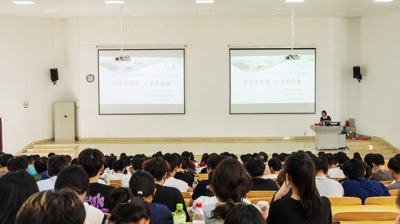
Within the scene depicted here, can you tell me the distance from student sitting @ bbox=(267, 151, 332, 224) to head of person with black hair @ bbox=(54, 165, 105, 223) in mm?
1147

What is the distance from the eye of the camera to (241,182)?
2580 mm

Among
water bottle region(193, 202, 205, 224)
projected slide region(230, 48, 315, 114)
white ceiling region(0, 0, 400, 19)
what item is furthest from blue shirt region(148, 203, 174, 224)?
projected slide region(230, 48, 315, 114)

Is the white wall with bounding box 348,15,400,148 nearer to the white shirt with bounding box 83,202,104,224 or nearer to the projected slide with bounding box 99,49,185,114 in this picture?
the projected slide with bounding box 99,49,185,114

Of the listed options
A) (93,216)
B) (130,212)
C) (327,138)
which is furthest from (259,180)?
(327,138)

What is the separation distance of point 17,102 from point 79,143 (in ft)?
7.68

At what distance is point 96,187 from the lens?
3258mm

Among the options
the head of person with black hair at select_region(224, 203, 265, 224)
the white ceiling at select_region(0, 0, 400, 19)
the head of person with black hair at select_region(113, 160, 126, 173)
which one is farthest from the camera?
the white ceiling at select_region(0, 0, 400, 19)

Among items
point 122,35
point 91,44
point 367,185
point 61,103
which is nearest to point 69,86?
point 61,103

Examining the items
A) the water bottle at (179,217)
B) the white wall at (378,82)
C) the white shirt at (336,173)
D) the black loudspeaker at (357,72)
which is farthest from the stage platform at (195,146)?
the water bottle at (179,217)

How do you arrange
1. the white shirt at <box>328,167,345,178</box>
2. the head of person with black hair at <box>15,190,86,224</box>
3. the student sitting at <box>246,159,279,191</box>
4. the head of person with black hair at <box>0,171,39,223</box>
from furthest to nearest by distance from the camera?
the white shirt at <box>328,167,345,178</box> < the student sitting at <box>246,159,279,191</box> < the head of person with black hair at <box>0,171,39,223</box> < the head of person with black hair at <box>15,190,86,224</box>

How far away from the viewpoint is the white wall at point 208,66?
45.1 feet

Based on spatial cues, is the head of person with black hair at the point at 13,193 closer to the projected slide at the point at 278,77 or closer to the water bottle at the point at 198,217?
the water bottle at the point at 198,217

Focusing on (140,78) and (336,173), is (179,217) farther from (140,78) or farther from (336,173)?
(140,78)

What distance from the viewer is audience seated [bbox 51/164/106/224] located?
2609 mm
